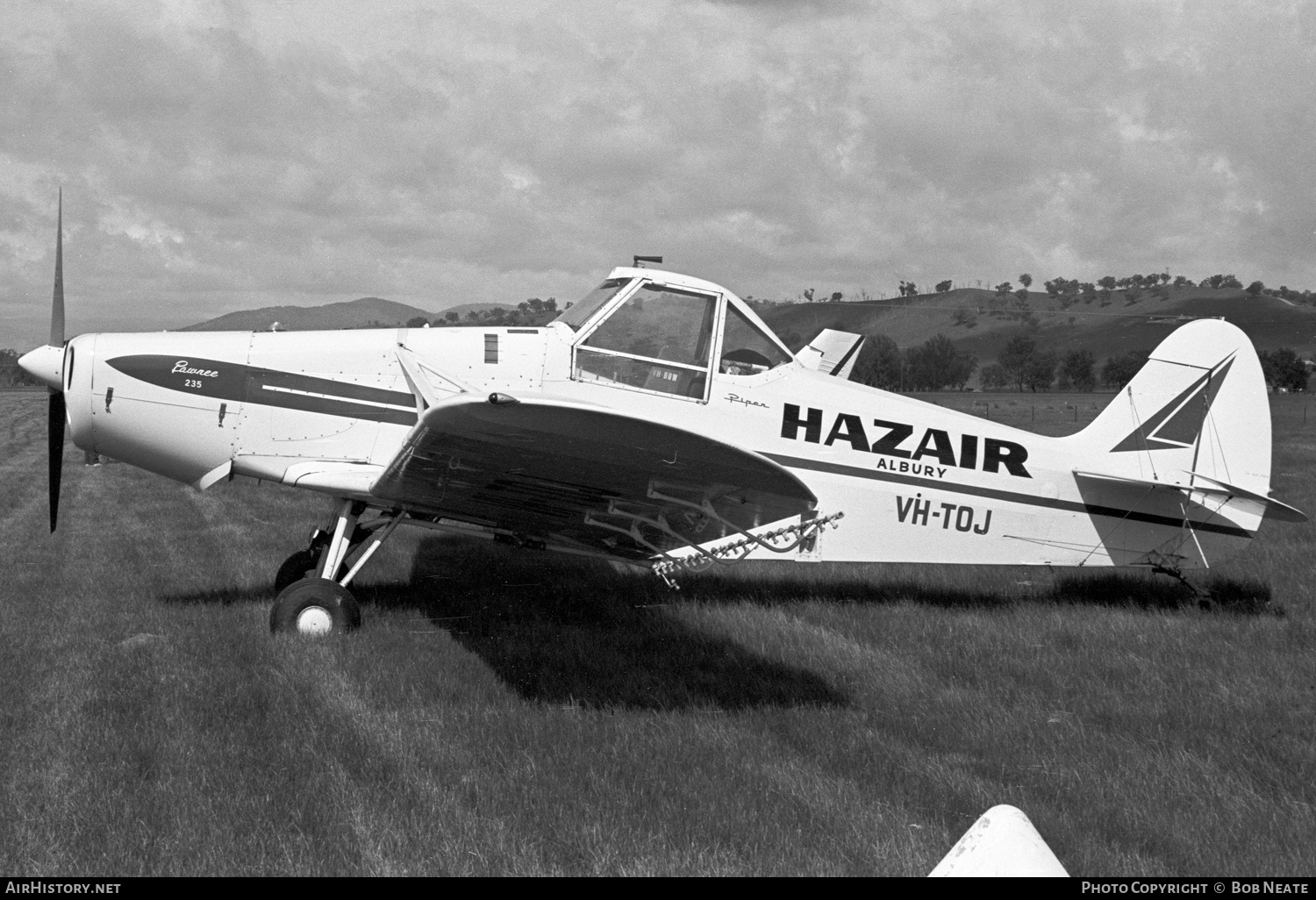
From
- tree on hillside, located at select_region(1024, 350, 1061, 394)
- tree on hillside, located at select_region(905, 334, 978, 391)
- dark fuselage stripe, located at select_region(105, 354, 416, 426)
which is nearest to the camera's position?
dark fuselage stripe, located at select_region(105, 354, 416, 426)

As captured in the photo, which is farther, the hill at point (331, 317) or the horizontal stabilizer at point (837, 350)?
the horizontal stabilizer at point (837, 350)

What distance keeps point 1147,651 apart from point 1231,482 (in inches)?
94.1

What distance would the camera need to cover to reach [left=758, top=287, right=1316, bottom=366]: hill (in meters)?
96.1

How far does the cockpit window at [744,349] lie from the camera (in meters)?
7.27

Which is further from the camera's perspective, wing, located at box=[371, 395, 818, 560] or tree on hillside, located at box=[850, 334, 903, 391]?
tree on hillside, located at box=[850, 334, 903, 391]

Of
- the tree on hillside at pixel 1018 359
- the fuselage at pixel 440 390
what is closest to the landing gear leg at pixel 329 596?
the fuselage at pixel 440 390

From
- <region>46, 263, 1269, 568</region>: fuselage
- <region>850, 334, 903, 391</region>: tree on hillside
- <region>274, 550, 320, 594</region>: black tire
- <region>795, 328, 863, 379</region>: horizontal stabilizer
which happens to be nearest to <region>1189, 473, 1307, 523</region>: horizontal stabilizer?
<region>46, 263, 1269, 568</region>: fuselage

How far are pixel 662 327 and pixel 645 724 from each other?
280 centimetres

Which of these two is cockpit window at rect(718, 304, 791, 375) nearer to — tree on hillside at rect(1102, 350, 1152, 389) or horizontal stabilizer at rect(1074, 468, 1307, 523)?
horizontal stabilizer at rect(1074, 468, 1307, 523)

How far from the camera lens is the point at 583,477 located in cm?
534

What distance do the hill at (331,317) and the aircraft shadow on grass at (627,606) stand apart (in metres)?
2.23

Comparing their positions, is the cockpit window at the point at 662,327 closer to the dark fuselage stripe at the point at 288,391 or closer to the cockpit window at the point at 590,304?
the cockpit window at the point at 590,304

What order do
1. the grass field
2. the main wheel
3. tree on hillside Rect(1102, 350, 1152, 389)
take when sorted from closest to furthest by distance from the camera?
the grass field < the main wheel < tree on hillside Rect(1102, 350, 1152, 389)
